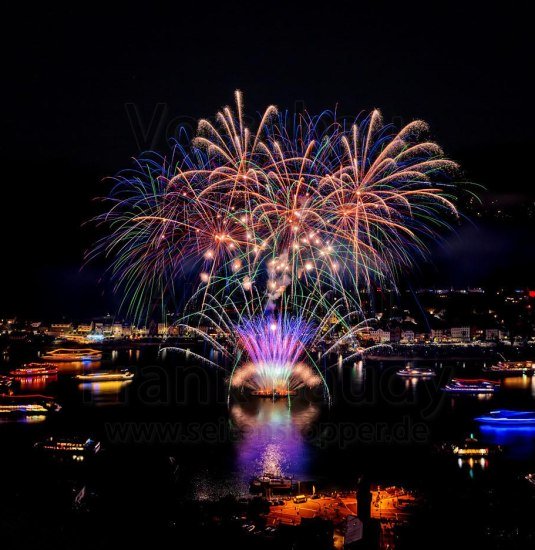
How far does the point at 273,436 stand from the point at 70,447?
5208 mm

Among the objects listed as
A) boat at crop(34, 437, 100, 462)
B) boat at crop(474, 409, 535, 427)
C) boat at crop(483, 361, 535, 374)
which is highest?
boat at crop(34, 437, 100, 462)

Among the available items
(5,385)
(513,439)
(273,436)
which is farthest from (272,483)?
(5,385)

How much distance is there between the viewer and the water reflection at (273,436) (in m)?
13.8

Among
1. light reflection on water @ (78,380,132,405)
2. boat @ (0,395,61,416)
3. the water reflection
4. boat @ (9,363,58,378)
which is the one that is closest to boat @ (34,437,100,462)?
the water reflection

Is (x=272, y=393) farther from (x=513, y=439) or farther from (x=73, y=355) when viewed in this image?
(x=73, y=355)

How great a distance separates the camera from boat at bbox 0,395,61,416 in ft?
70.1

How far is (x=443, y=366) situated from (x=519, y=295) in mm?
38038

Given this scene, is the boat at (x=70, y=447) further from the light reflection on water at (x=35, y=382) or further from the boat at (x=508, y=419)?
the light reflection on water at (x=35, y=382)

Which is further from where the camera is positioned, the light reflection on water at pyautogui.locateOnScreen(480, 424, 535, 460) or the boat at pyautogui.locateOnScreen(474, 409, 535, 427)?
the boat at pyautogui.locateOnScreen(474, 409, 535, 427)

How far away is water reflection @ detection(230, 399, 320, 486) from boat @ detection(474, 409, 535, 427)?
540cm

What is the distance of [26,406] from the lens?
21594 mm

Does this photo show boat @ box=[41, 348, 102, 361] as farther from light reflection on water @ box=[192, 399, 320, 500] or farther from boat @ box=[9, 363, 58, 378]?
light reflection on water @ box=[192, 399, 320, 500]

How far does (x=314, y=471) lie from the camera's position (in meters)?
13.3

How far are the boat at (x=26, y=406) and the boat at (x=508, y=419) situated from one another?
14.4 m
